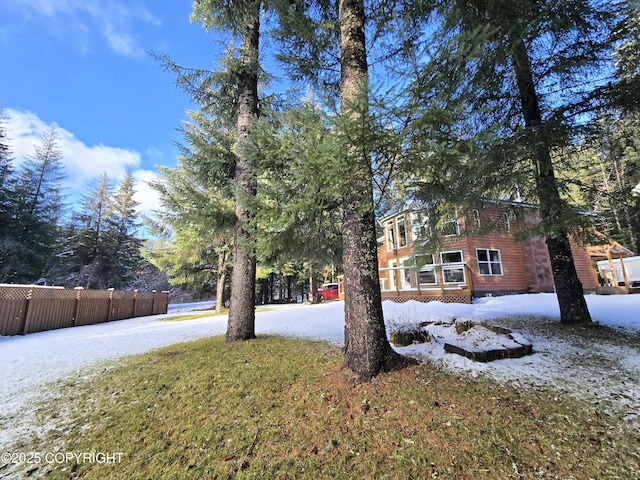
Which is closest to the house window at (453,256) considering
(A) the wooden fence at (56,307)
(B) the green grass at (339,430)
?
(B) the green grass at (339,430)

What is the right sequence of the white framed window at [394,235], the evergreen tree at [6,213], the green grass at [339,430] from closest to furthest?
the green grass at [339,430] → the evergreen tree at [6,213] → the white framed window at [394,235]

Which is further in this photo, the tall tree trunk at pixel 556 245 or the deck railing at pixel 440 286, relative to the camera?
the deck railing at pixel 440 286

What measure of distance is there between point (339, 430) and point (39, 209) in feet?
85.5

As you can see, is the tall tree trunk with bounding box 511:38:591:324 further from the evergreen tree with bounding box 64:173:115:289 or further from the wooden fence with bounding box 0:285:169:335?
the evergreen tree with bounding box 64:173:115:289

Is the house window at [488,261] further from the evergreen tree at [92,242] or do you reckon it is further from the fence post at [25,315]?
the evergreen tree at [92,242]

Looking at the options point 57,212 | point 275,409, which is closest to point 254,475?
point 275,409

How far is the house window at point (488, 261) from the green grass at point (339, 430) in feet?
Result: 41.2

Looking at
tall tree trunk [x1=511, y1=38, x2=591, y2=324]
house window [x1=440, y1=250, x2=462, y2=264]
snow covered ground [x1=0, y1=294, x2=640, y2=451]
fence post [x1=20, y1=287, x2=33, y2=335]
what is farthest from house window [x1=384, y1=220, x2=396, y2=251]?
fence post [x1=20, y1=287, x2=33, y2=335]

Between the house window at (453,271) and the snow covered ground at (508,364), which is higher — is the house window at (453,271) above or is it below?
above

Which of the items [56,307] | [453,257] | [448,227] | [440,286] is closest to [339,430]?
[448,227]

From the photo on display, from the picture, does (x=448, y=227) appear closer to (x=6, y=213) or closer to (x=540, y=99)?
(x=540, y=99)

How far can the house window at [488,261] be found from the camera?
13531mm

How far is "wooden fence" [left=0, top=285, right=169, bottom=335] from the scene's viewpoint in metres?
8.38

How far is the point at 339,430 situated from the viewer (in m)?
2.18
